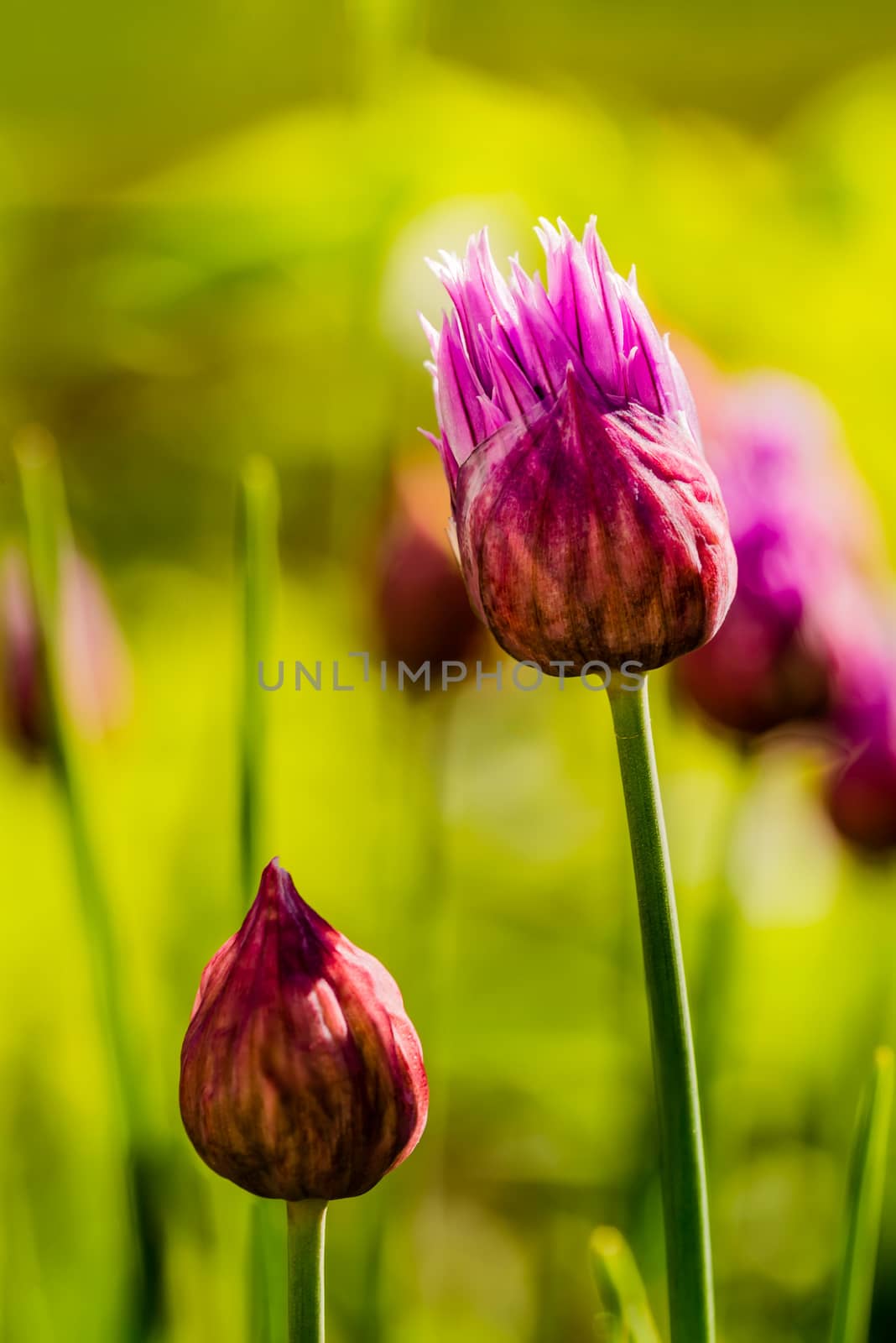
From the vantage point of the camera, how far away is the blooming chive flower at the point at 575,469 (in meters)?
0.24

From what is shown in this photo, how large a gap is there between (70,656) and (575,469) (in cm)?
37

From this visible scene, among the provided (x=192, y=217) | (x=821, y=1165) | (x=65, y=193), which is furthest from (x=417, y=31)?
(x=65, y=193)

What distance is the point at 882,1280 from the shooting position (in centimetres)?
78

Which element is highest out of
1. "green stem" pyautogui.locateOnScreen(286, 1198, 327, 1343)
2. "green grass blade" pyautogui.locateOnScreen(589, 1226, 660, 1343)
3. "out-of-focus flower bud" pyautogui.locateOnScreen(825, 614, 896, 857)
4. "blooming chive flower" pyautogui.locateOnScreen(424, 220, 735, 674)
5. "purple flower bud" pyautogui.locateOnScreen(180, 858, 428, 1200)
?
"blooming chive flower" pyautogui.locateOnScreen(424, 220, 735, 674)

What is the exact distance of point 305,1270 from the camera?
0.23 m

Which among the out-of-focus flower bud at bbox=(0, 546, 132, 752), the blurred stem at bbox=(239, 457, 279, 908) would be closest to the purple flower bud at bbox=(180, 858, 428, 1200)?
the blurred stem at bbox=(239, 457, 279, 908)

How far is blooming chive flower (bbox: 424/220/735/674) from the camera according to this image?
24cm

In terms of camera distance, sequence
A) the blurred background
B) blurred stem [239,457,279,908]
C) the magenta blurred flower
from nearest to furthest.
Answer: blurred stem [239,457,279,908]
the magenta blurred flower
the blurred background

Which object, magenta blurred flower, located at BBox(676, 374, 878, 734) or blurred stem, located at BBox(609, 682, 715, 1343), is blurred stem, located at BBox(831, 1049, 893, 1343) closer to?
blurred stem, located at BBox(609, 682, 715, 1343)

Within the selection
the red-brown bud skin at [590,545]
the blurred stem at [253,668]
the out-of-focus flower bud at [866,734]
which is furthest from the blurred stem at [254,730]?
the out-of-focus flower bud at [866,734]

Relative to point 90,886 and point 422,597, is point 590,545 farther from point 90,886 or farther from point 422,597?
point 422,597

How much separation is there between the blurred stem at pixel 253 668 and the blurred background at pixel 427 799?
0.08 metres

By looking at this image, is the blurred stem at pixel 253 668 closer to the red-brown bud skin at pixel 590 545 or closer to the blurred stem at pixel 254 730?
the blurred stem at pixel 254 730

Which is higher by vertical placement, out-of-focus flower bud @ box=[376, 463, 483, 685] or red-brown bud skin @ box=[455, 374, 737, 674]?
out-of-focus flower bud @ box=[376, 463, 483, 685]
